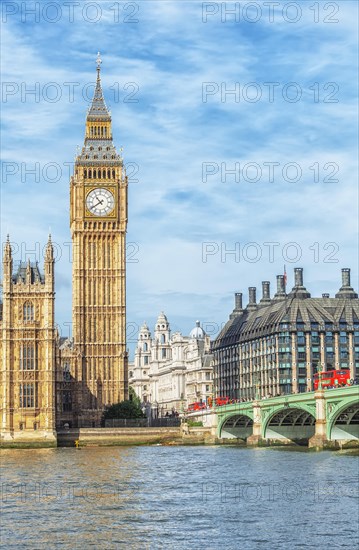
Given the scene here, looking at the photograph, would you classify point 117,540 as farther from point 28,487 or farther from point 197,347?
point 197,347

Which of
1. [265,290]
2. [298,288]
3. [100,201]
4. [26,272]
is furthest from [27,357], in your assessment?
[265,290]

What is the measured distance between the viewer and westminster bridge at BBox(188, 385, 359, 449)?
89.1 meters

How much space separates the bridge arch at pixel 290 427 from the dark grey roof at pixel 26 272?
95.6 ft

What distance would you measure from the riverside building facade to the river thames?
6698cm

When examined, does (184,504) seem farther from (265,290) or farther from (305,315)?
(265,290)

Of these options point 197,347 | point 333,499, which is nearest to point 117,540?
point 333,499

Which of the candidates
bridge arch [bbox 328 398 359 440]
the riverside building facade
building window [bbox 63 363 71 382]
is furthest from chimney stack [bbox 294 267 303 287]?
bridge arch [bbox 328 398 359 440]

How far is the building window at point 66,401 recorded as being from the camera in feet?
438

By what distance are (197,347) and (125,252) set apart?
64168 mm

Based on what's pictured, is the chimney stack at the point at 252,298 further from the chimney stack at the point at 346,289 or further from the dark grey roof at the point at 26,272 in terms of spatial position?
the dark grey roof at the point at 26,272

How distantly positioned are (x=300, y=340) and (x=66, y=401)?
32999mm

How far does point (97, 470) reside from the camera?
236 ft

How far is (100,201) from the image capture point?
13925 cm

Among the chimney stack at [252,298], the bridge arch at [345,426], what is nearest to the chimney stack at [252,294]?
the chimney stack at [252,298]
